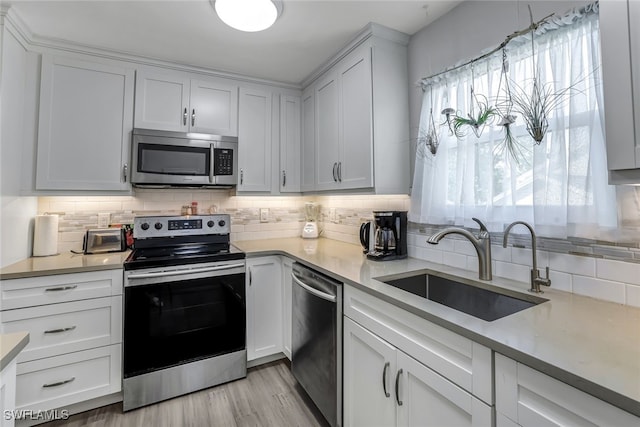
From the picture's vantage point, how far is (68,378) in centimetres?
174

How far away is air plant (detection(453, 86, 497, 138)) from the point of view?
4.76ft

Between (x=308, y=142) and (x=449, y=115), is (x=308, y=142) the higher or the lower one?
the higher one

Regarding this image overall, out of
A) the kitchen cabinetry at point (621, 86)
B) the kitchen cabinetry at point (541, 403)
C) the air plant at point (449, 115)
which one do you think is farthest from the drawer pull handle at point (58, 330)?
the kitchen cabinetry at point (621, 86)

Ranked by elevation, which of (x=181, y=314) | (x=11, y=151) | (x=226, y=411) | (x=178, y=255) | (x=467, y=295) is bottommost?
(x=226, y=411)

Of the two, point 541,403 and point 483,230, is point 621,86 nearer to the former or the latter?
point 483,230

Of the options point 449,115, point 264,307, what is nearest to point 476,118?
point 449,115

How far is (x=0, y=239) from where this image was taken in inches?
66.7

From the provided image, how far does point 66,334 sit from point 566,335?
7.88 ft

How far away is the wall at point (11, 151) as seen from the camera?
1703 mm

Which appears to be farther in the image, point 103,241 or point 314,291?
point 103,241

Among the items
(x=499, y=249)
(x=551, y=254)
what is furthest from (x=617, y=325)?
(x=499, y=249)

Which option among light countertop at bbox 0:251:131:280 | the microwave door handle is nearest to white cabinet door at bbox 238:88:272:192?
the microwave door handle

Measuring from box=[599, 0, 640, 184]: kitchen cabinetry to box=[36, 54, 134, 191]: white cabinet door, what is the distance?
8.70 feet

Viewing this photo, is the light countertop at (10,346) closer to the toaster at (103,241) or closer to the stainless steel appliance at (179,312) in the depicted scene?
the stainless steel appliance at (179,312)
